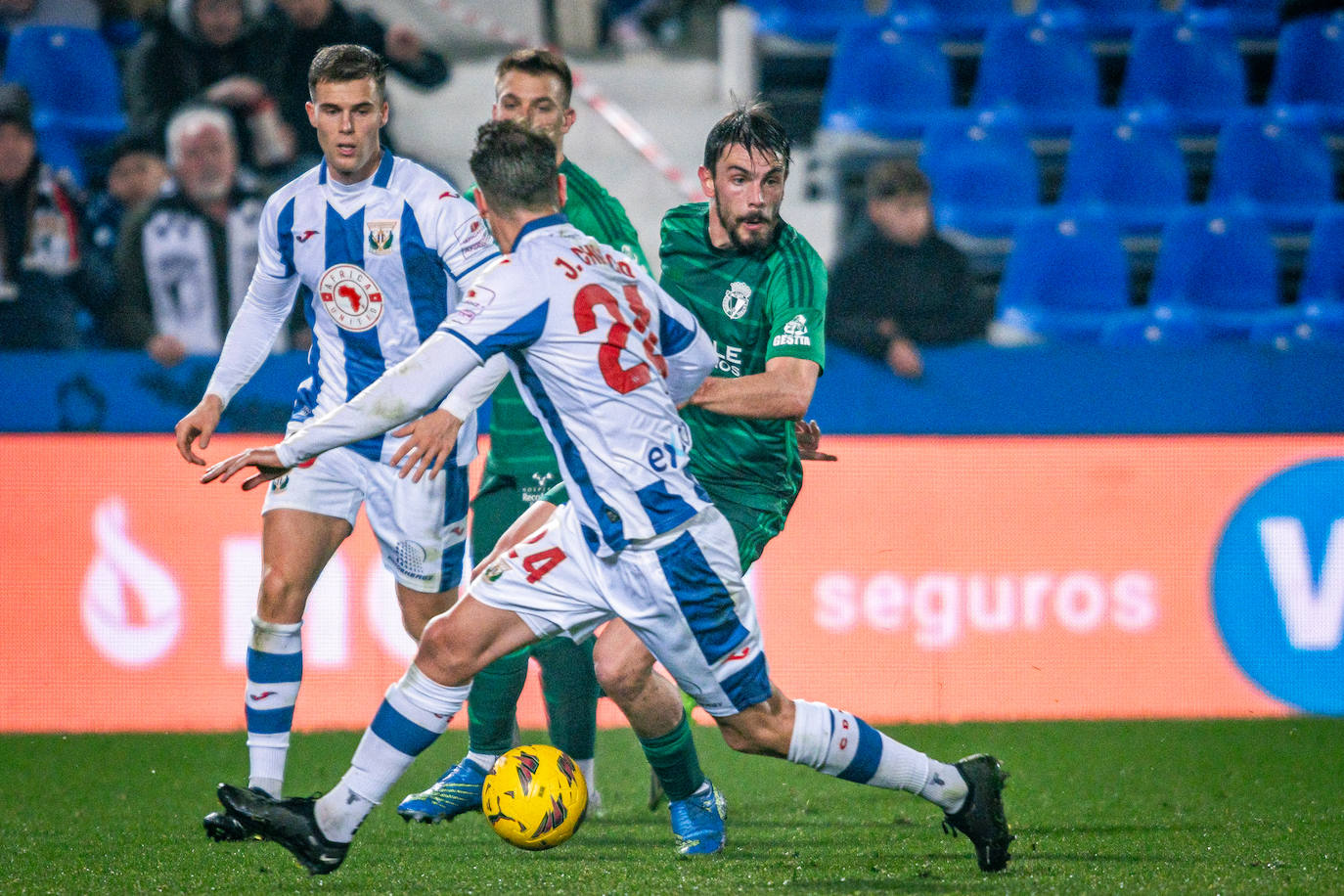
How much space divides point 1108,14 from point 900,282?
3.94 m

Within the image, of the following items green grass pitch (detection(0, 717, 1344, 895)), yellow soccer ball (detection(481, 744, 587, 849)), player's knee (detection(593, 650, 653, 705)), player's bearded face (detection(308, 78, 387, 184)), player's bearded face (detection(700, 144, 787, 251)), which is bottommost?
green grass pitch (detection(0, 717, 1344, 895))

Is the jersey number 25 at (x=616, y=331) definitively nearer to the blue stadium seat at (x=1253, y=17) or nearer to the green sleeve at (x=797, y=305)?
the green sleeve at (x=797, y=305)

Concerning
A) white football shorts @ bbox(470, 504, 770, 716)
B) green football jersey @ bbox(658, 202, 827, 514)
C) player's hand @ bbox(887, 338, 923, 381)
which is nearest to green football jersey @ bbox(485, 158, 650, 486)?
green football jersey @ bbox(658, 202, 827, 514)

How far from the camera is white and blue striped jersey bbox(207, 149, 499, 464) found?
15.3 feet

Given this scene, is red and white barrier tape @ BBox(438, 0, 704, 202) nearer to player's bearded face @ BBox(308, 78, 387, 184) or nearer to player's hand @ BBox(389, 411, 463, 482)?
player's bearded face @ BBox(308, 78, 387, 184)

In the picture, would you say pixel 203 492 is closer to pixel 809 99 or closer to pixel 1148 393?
pixel 1148 393

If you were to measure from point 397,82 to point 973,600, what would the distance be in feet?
16.9

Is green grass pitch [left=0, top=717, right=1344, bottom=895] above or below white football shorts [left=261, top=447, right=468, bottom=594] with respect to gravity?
below

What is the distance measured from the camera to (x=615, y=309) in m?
3.84

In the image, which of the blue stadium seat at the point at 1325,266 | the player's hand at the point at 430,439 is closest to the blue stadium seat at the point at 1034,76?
the blue stadium seat at the point at 1325,266

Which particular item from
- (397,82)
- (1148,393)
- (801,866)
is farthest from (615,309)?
(397,82)

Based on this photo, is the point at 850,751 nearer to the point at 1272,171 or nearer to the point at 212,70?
the point at 212,70

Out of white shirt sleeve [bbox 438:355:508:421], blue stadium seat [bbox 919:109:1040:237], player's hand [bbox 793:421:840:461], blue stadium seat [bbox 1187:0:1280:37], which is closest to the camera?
white shirt sleeve [bbox 438:355:508:421]

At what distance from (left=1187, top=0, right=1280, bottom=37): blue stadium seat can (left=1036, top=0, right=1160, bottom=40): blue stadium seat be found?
18.5 inches
